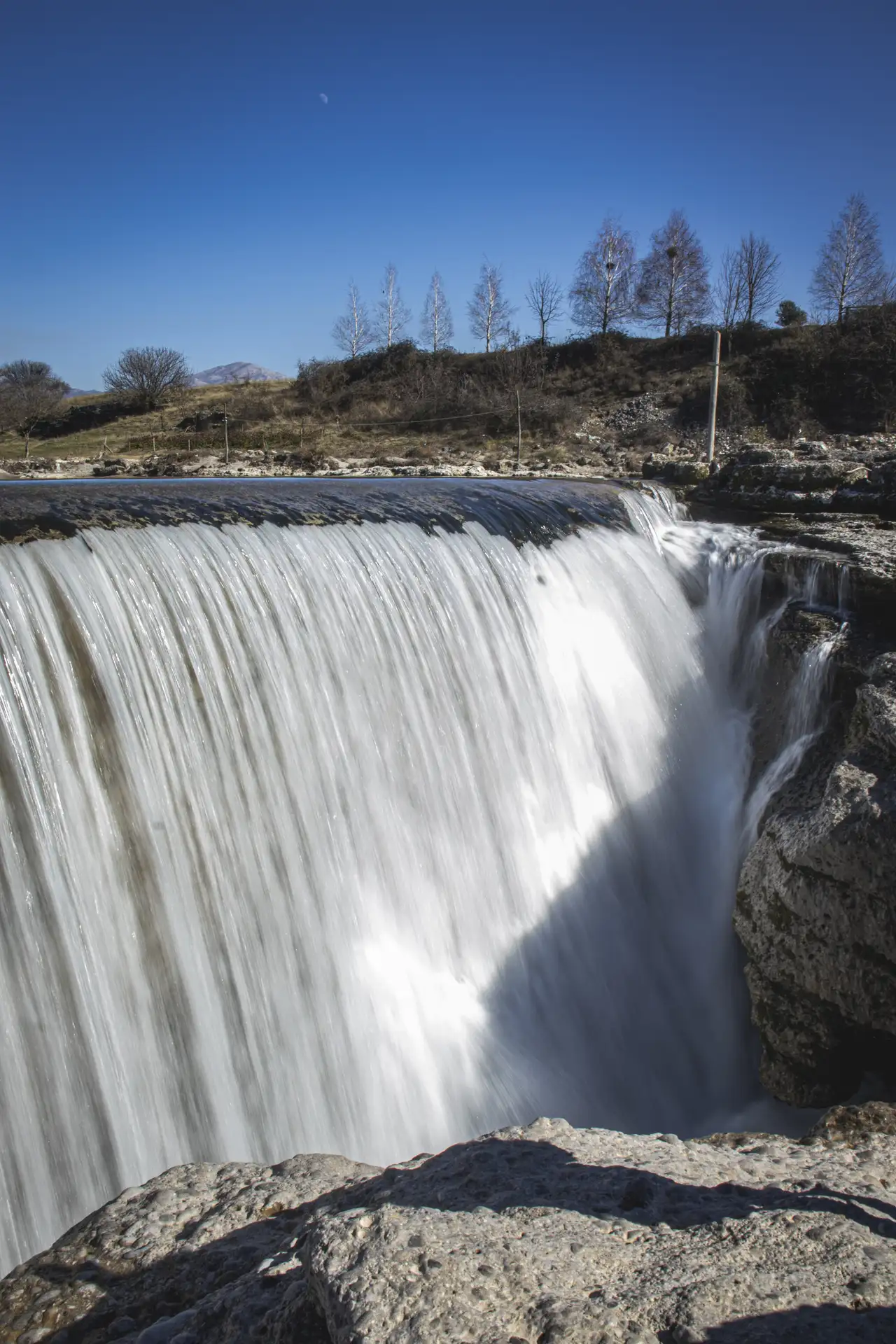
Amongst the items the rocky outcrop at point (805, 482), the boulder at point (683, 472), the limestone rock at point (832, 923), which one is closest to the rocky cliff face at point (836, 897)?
the limestone rock at point (832, 923)

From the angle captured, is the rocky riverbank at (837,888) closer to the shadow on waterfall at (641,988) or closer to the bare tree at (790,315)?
the shadow on waterfall at (641,988)

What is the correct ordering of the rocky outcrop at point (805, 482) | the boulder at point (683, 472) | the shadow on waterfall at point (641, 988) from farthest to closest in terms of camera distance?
the boulder at point (683, 472) → the rocky outcrop at point (805, 482) → the shadow on waterfall at point (641, 988)

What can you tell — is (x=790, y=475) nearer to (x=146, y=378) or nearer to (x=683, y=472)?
(x=683, y=472)

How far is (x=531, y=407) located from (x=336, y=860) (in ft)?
96.0

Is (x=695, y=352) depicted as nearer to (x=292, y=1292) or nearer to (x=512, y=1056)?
(x=512, y=1056)

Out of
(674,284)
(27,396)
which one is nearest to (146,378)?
(27,396)

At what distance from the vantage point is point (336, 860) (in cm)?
580

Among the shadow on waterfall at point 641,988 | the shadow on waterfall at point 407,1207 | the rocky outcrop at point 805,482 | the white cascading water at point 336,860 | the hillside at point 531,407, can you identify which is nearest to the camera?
the shadow on waterfall at point 407,1207

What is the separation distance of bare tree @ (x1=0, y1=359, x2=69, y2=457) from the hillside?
0.75 m

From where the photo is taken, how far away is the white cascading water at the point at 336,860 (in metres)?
4.54

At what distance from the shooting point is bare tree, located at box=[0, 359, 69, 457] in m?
35.4

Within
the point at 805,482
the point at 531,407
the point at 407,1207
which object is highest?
the point at 531,407

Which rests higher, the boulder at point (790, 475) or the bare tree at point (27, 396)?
the bare tree at point (27, 396)

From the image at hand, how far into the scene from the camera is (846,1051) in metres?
5.27
